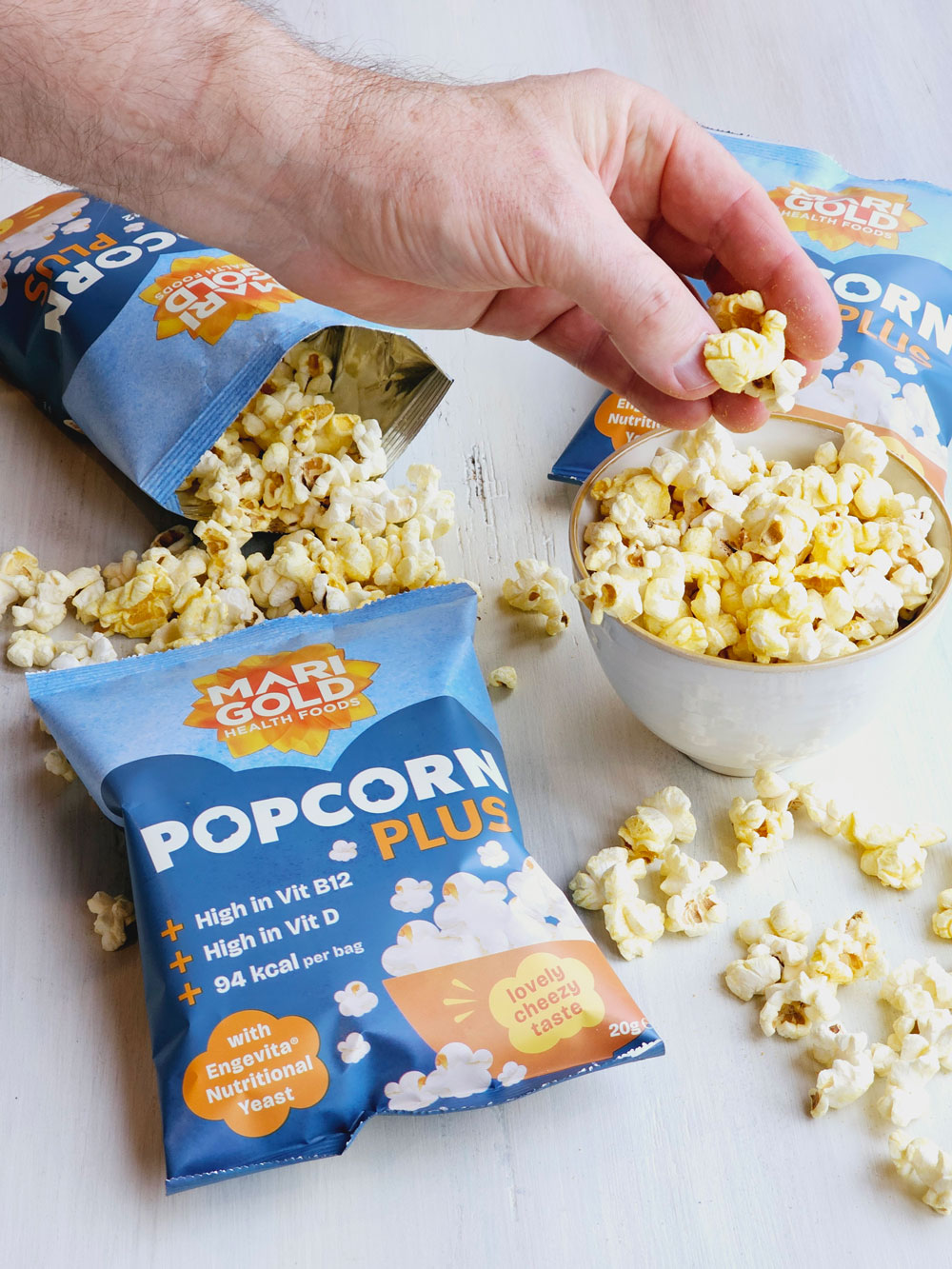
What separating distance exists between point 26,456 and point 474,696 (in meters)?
0.59

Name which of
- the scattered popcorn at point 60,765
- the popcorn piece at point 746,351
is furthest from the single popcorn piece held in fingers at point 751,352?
the scattered popcorn at point 60,765

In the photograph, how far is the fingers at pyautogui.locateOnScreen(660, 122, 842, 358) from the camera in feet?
2.97

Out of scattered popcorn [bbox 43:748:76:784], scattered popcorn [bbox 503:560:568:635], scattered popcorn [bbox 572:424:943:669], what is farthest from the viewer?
Result: scattered popcorn [bbox 503:560:568:635]

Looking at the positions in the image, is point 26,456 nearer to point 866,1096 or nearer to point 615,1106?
point 615,1106

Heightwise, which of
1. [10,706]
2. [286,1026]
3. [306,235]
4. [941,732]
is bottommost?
[10,706]

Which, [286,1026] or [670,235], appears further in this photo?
[670,235]

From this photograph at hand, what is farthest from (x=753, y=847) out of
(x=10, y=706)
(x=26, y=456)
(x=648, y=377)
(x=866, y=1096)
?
(x=26, y=456)

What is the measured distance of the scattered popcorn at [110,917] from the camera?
0.87m

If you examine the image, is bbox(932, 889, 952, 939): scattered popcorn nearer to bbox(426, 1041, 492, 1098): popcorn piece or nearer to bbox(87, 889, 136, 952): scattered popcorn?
bbox(426, 1041, 492, 1098): popcorn piece

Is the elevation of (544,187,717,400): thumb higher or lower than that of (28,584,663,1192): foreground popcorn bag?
higher

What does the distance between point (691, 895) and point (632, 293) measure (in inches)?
16.6

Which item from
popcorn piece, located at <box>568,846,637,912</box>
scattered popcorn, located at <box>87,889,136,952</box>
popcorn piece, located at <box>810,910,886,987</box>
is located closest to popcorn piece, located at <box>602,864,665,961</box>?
popcorn piece, located at <box>568,846,637,912</box>

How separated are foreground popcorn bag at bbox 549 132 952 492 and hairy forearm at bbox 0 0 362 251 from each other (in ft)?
1.46

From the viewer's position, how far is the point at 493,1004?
78cm
